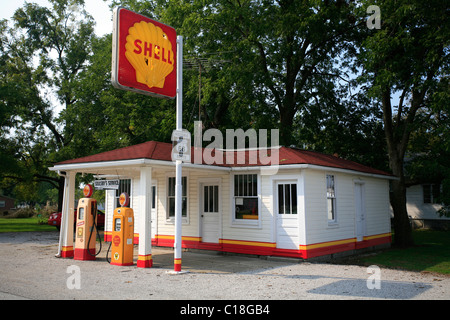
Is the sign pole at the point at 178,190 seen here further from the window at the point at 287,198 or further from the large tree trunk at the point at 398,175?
the large tree trunk at the point at 398,175

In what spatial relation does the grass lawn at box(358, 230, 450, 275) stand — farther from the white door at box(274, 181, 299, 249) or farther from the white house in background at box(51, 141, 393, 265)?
the white door at box(274, 181, 299, 249)

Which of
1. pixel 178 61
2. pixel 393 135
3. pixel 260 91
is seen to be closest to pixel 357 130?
pixel 393 135

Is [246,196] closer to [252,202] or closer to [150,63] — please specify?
[252,202]

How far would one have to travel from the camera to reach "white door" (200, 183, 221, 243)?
14109mm

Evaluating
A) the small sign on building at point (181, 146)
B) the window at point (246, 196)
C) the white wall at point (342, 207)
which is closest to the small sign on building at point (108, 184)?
the small sign on building at point (181, 146)

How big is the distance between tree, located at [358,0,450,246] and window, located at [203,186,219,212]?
731cm

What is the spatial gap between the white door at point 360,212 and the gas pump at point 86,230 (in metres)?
9.91

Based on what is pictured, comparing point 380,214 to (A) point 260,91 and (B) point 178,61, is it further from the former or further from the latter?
(B) point 178,61

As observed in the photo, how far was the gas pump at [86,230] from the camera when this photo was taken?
39.9ft

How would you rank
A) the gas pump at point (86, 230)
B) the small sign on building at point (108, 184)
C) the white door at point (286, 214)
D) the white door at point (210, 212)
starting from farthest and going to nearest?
the white door at point (210, 212) → the white door at point (286, 214) → the gas pump at point (86, 230) → the small sign on building at point (108, 184)

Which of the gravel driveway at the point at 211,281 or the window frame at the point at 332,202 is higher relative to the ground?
the window frame at the point at 332,202

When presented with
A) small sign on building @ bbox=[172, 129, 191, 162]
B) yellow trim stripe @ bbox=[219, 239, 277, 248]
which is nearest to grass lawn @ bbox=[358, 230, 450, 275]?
yellow trim stripe @ bbox=[219, 239, 277, 248]

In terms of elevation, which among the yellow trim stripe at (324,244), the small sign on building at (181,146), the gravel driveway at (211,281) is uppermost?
the small sign on building at (181,146)
